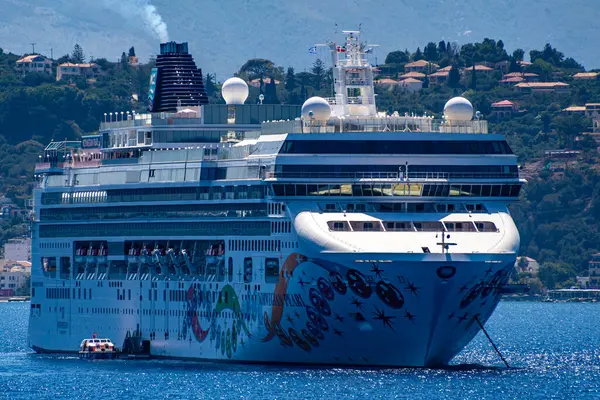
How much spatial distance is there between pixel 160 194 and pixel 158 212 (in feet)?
3.32

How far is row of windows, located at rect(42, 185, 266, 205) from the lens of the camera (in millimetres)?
102438

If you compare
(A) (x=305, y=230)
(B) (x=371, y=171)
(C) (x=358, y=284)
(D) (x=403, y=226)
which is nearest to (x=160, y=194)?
(A) (x=305, y=230)

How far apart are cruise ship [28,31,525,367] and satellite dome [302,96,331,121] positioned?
9 cm

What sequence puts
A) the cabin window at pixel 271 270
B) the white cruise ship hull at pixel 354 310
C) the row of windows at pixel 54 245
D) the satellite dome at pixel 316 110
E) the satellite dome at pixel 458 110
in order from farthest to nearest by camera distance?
the row of windows at pixel 54 245
the satellite dome at pixel 458 110
the satellite dome at pixel 316 110
the cabin window at pixel 271 270
the white cruise ship hull at pixel 354 310

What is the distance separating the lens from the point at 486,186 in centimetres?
9900

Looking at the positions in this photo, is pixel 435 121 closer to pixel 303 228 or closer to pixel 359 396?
pixel 303 228

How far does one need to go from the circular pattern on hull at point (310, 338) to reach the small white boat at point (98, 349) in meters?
18.9

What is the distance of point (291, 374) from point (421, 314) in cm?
746

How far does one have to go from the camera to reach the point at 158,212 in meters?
110

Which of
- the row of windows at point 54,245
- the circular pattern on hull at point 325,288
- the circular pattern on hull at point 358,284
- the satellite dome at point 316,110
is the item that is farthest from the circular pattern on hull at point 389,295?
the row of windows at point 54,245

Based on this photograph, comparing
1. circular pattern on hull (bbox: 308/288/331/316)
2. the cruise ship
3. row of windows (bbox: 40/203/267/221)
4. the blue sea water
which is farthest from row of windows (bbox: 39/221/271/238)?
the blue sea water

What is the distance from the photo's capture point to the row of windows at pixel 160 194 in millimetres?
102438

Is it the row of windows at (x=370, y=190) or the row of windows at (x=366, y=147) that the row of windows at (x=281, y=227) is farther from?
the row of windows at (x=366, y=147)

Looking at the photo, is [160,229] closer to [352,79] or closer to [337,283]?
[352,79]
